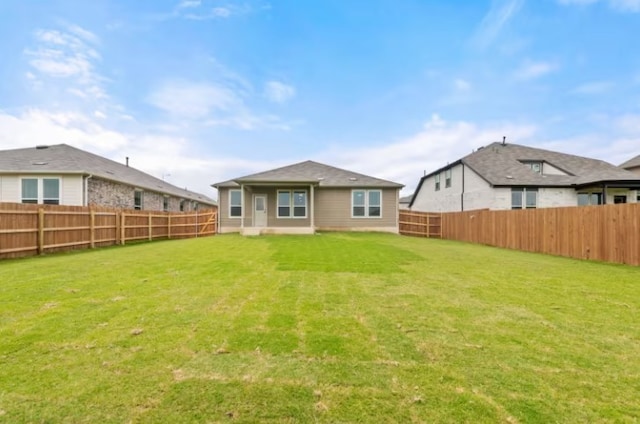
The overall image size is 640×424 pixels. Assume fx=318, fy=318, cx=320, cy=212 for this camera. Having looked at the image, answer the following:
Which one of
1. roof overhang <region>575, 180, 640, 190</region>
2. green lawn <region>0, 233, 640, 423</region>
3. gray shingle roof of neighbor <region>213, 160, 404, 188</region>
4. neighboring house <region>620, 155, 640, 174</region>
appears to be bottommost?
green lawn <region>0, 233, 640, 423</region>

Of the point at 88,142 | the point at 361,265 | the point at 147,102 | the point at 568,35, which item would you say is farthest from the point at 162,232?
the point at 568,35

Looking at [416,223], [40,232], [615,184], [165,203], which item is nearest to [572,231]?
[416,223]

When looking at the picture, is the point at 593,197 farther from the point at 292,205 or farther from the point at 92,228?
the point at 92,228

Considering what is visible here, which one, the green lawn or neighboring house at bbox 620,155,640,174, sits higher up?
neighboring house at bbox 620,155,640,174

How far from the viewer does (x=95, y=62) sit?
1370 centimetres

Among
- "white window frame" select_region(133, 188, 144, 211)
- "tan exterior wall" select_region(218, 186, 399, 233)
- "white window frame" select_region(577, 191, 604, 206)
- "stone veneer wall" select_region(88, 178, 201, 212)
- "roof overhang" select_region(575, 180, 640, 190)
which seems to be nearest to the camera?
"stone veneer wall" select_region(88, 178, 201, 212)

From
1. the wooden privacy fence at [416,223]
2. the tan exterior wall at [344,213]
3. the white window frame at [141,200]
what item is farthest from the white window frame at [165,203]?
the wooden privacy fence at [416,223]

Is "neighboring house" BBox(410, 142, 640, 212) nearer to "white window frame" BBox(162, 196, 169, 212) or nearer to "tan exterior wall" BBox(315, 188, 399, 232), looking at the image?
"tan exterior wall" BBox(315, 188, 399, 232)

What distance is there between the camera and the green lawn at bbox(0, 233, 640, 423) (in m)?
2.23

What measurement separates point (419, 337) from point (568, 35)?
16.3 meters

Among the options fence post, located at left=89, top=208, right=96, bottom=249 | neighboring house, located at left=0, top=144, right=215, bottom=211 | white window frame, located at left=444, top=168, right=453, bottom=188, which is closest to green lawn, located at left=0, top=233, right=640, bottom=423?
fence post, located at left=89, top=208, right=96, bottom=249

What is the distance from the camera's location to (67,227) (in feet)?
38.5

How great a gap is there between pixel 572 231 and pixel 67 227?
17.9 metres

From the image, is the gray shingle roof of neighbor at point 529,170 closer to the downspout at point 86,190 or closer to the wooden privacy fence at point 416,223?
the wooden privacy fence at point 416,223
